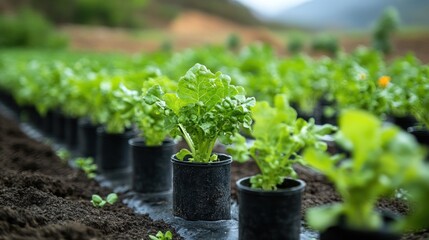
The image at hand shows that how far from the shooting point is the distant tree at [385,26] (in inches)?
568

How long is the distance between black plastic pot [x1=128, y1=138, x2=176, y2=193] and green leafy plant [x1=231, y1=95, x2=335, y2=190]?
5.55 feet

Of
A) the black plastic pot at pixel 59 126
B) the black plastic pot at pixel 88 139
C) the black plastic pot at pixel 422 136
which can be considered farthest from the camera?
the black plastic pot at pixel 59 126

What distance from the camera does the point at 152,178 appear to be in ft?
13.8

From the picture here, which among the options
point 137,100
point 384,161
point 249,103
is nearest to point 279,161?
point 249,103

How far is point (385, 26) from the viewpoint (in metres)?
14.6

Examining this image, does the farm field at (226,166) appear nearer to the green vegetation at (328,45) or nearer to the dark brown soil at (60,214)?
the dark brown soil at (60,214)

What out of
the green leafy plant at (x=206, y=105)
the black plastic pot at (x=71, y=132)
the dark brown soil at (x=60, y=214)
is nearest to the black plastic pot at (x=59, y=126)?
the black plastic pot at (x=71, y=132)

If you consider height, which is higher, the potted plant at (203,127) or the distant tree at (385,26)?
the distant tree at (385,26)

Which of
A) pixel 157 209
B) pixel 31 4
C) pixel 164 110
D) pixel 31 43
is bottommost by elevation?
pixel 157 209

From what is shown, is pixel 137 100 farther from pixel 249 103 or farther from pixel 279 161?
pixel 279 161

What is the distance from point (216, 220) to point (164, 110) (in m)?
0.84

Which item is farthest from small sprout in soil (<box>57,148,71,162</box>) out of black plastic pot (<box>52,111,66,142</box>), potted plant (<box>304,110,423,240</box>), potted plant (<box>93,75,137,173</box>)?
potted plant (<box>304,110,423,240</box>)

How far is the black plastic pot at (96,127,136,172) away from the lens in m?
5.12

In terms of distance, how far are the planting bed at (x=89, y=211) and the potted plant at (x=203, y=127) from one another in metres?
0.14
